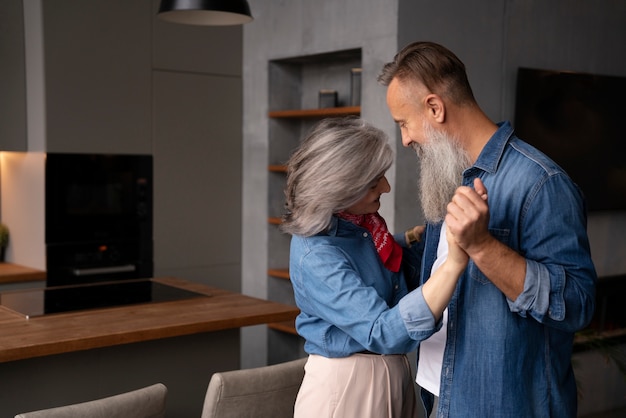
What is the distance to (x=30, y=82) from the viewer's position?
434 centimetres

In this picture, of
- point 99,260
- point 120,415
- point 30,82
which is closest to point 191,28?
point 30,82

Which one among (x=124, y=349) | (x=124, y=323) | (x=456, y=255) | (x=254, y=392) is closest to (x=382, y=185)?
(x=456, y=255)

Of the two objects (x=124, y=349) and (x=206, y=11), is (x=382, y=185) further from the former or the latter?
(x=206, y=11)

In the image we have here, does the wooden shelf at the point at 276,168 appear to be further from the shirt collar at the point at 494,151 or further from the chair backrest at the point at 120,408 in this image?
the shirt collar at the point at 494,151

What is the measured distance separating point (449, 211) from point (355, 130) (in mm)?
422

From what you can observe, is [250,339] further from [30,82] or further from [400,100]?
[400,100]

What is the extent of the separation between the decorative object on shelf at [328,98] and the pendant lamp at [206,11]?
4.93 ft

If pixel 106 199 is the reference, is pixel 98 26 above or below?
above

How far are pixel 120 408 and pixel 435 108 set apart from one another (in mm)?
1138

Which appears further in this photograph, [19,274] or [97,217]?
[97,217]

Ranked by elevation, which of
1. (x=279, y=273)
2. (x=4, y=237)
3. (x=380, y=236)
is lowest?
(x=279, y=273)

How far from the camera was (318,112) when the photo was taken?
4535 millimetres

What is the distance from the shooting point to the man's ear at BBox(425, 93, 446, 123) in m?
1.63

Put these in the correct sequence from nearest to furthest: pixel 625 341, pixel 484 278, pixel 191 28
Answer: pixel 484 278
pixel 625 341
pixel 191 28
